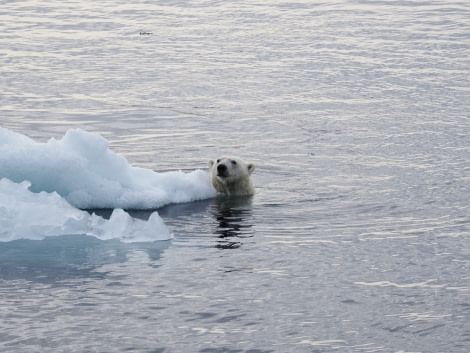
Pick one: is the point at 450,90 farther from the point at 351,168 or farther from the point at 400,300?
the point at 400,300

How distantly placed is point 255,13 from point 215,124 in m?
7.38

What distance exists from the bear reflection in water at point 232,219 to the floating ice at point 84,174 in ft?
1.12

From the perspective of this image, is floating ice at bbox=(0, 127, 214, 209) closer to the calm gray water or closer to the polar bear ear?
the calm gray water

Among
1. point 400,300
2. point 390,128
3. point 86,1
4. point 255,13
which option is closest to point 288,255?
point 400,300

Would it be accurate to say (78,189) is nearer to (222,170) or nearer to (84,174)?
(84,174)

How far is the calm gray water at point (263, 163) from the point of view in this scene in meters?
6.24

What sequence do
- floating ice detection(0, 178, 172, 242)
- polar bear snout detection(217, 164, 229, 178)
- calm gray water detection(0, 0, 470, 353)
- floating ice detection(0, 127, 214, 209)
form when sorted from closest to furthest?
1. calm gray water detection(0, 0, 470, 353)
2. floating ice detection(0, 178, 172, 242)
3. floating ice detection(0, 127, 214, 209)
4. polar bear snout detection(217, 164, 229, 178)

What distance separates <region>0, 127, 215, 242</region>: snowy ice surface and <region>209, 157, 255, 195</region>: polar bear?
14 cm

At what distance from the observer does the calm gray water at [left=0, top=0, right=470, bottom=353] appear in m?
6.24

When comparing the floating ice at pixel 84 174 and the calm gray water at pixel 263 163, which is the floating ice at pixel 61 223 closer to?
the calm gray water at pixel 263 163

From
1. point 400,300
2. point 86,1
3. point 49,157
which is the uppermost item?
point 86,1

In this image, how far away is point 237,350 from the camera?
19.0 feet

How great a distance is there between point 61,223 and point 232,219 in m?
1.52

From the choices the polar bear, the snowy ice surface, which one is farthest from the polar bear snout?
the snowy ice surface
